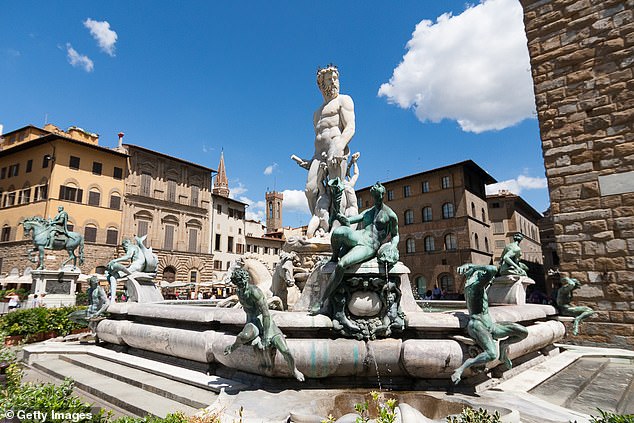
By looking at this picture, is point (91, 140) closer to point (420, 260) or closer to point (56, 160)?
point (56, 160)

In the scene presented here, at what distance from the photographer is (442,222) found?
3725cm

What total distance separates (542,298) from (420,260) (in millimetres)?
21317

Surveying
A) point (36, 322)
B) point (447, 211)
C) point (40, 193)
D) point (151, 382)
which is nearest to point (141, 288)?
point (36, 322)

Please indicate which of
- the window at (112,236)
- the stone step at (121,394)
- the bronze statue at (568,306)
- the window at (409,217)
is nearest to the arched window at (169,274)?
the window at (112,236)

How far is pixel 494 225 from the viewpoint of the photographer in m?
45.2

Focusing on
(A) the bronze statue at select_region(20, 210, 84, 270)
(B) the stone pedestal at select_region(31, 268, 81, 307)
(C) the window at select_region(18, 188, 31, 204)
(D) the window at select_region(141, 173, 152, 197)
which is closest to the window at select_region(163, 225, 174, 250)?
(D) the window at select_region(141, 173, 152, 197)

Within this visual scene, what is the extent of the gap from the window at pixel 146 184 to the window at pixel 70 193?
5495mm

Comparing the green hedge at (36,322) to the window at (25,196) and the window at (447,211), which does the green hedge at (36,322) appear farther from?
the window at (447,211)

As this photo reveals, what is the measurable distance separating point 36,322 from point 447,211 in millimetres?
34942

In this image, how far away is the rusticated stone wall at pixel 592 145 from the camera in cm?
727

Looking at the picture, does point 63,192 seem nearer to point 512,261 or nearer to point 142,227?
point 142,227

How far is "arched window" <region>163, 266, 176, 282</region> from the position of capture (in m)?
36.7

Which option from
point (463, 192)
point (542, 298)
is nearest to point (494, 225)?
point (463, 192)

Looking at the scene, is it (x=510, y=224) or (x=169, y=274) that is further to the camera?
(x=510, y=224)
